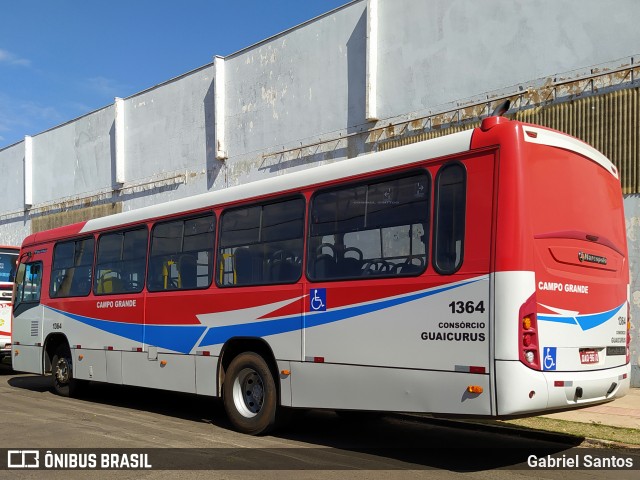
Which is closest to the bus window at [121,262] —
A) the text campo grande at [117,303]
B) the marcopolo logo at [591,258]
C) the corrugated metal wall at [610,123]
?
the text campo grande at [117,303]

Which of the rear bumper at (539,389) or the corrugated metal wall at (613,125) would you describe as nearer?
the rear bumper at (539,389)

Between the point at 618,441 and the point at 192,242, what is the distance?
589 cm

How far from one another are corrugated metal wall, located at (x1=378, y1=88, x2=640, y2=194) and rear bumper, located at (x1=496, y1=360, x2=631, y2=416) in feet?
22.2

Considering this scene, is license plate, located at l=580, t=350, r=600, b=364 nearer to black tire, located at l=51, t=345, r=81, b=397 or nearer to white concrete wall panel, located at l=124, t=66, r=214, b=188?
black tire, located at l=51, t=345, r=81, b=397

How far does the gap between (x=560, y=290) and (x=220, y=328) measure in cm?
445

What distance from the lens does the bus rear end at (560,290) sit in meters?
6.52

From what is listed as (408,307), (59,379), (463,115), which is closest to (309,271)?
(408,307)

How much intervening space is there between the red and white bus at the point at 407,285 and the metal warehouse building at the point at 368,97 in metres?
5.71

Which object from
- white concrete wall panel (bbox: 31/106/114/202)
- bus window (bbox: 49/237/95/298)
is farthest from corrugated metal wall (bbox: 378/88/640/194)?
white concrete wall panel (bbox: 31/106/114/202)

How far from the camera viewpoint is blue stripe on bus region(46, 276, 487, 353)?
764 centimetres

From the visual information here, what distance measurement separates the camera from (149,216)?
11133mm

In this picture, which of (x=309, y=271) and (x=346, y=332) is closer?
(x=346, y=332)

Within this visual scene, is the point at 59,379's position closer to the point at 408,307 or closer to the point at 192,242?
the point at 192,242

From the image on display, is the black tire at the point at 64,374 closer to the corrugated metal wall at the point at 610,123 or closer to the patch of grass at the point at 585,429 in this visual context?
the patch of grass at the point at 585,429
